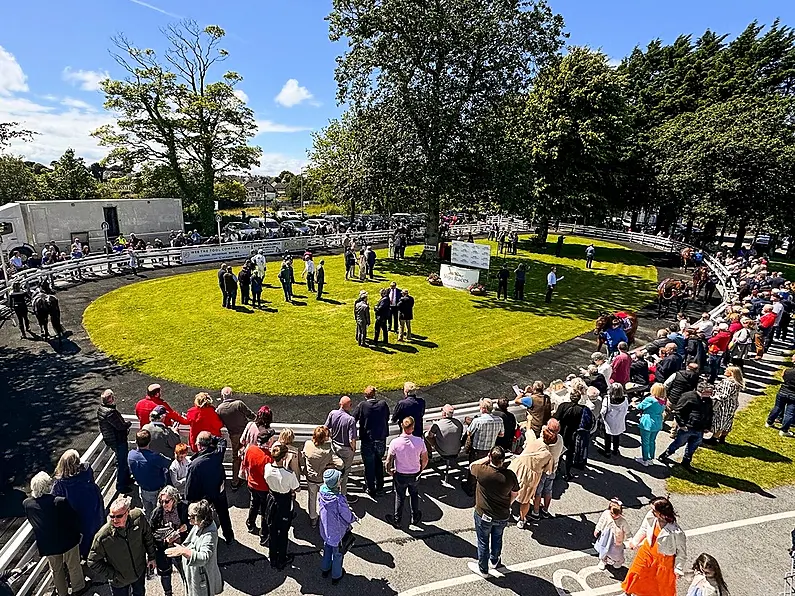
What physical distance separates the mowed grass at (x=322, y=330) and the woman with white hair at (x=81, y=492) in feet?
18.1

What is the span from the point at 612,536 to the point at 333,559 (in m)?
3.60

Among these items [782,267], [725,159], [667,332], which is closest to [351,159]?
[667,332]

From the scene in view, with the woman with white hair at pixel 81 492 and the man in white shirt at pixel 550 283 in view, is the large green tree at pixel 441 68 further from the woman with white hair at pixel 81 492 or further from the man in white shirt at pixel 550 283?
the woman with white hair at pixel 81 492

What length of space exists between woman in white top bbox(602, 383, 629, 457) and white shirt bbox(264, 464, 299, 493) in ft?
19.5

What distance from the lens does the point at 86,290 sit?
67.4 ft

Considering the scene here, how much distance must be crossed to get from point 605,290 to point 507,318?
8366mm

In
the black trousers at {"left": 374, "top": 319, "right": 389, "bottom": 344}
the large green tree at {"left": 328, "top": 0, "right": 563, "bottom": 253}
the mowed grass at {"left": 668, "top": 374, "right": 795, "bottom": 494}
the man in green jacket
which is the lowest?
the mowed grass at {"left": 668, "top": 374, "right": 795, "bottom": 494}

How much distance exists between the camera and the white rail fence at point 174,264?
17.5ft

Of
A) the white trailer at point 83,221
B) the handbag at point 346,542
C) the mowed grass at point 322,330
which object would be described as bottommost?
the mowed grass at point 322,330

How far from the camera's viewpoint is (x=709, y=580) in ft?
14.1

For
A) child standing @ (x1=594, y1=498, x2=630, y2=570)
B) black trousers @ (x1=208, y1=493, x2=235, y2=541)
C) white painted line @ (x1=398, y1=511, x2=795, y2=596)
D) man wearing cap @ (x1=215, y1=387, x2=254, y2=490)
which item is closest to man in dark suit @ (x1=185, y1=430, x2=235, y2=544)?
black trousers @ (x1=208, y1=493, x2=235, y2=541)

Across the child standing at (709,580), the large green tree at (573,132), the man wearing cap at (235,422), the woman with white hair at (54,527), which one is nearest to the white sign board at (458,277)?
the large green tree at (573,132)

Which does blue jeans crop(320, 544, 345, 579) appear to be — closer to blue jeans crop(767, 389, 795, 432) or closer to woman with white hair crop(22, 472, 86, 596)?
woman with white hair crop(22, 472, 86, 596)

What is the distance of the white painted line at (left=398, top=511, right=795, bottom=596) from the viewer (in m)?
5.72
